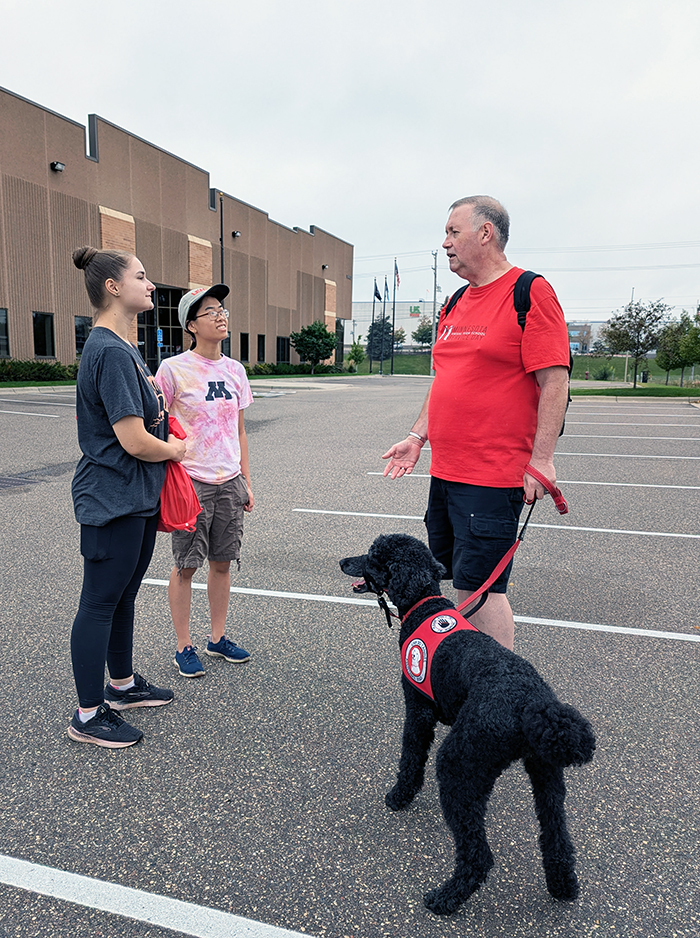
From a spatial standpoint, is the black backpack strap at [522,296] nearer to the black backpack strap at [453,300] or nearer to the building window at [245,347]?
the black backpack strap at [453,300]

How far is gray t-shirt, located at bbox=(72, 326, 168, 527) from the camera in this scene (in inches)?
93.6

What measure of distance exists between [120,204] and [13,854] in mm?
33127

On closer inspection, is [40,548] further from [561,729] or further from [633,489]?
[633,489]

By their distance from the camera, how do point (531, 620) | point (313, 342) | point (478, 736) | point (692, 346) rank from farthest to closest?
point (313, 342) → point (692, 346) → point (531, 620) → point (478, 736)

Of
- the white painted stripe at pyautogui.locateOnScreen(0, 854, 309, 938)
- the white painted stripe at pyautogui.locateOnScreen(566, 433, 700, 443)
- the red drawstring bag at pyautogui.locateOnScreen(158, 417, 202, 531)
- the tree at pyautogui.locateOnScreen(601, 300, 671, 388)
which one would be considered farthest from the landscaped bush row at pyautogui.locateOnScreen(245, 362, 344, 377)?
the white painted stripe at pyautogui.locateOnScreen(0, 854, 309, 938)

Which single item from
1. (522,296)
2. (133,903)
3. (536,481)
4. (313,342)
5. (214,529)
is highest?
(313,342)

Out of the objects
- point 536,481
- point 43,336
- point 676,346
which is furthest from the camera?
point 676,346

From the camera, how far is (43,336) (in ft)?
90.1

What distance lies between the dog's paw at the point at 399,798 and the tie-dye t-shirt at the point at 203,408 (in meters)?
1.68

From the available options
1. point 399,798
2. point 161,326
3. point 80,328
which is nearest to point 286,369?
point 161,326

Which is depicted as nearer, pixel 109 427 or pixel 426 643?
pixel 426 643

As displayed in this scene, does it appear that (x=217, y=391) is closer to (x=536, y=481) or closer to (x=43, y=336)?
(x=536, y=481)

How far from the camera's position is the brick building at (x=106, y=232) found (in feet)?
83.5

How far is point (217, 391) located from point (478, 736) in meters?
2.12
